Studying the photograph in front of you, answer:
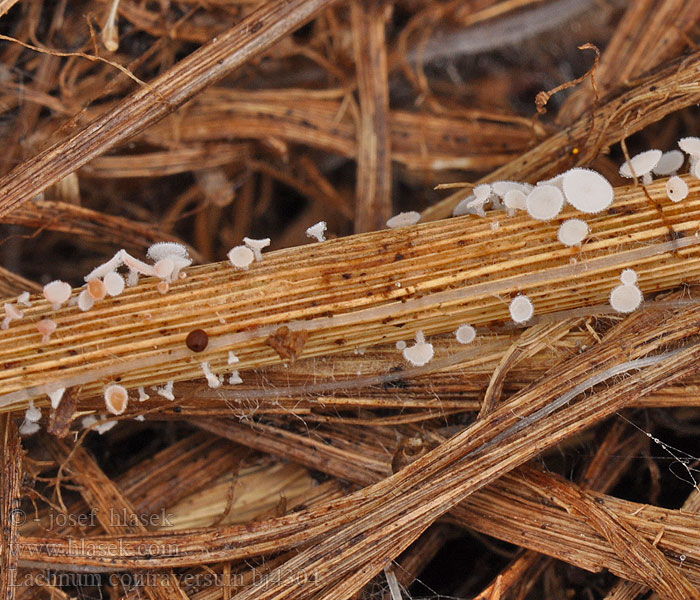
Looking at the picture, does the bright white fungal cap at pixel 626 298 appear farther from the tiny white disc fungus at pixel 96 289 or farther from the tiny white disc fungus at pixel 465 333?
the tiny white disc fungus at pixel 96 289

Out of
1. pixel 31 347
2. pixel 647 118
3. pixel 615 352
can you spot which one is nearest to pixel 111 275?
pixel 31 347

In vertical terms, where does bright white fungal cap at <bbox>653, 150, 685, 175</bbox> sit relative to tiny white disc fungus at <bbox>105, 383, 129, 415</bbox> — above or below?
above

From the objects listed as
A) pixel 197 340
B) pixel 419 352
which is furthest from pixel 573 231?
pixel 197 340

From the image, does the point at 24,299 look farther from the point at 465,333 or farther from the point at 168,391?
the point at 465,333

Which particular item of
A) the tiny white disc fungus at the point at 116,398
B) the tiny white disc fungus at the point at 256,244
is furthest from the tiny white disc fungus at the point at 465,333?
the tiny white disc fungus at the point at 116,398

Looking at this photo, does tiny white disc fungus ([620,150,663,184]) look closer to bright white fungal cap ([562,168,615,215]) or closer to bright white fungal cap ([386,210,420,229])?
bright white fungal cap ([562,168,615,215])

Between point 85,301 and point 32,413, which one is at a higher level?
point 85,301

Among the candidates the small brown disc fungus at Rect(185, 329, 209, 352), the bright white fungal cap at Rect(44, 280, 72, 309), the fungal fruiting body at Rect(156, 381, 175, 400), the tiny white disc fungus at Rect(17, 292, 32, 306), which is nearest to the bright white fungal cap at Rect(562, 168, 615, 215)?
the small brown disc fungus at Rect(185, 329, 209, 352)
